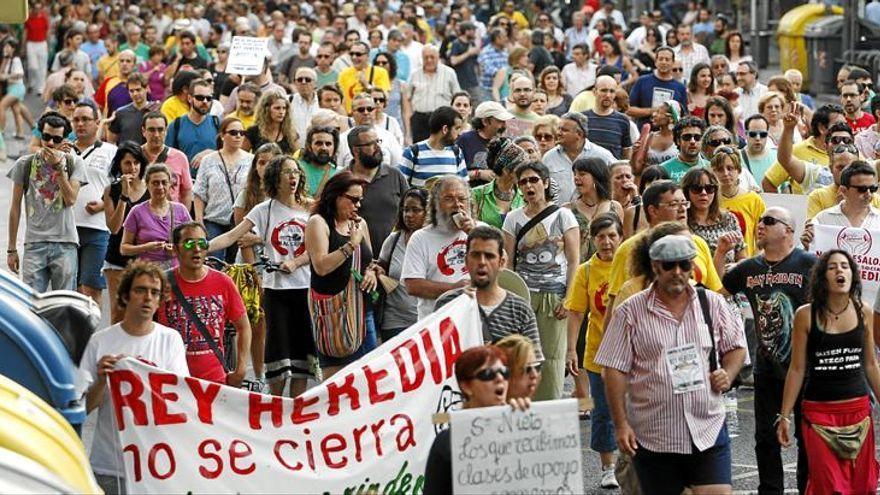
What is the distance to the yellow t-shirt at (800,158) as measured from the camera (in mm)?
15000

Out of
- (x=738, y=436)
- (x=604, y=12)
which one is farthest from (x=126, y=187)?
(x=604, y=12)

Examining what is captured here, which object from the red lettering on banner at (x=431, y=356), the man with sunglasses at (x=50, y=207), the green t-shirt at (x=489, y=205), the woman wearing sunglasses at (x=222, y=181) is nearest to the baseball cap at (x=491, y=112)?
the woman wearing sunglasses at (x=222, y=181)

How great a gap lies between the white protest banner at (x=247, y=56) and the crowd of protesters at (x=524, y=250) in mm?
334

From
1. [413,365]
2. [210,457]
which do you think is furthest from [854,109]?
[210,457]

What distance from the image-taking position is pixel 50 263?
1447 cm

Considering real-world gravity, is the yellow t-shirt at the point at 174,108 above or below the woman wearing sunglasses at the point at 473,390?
below

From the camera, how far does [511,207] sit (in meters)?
13.2

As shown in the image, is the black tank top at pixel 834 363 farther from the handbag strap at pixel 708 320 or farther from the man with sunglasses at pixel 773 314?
the handbag strap at pixel 708 320

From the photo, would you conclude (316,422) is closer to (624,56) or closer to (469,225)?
(469,225)

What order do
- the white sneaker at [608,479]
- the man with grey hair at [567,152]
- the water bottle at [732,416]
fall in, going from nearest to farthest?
the white sneaker at [608,479] < the water bottle at [732,416] < the man with grey hair at [567,152]

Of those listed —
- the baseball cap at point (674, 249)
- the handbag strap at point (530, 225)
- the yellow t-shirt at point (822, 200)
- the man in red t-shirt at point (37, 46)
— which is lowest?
the man in red t-shirt at point (37, 46)

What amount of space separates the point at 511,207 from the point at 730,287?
2.58m

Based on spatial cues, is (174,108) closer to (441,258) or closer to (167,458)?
(441,258)

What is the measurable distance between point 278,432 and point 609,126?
24.8 ft
